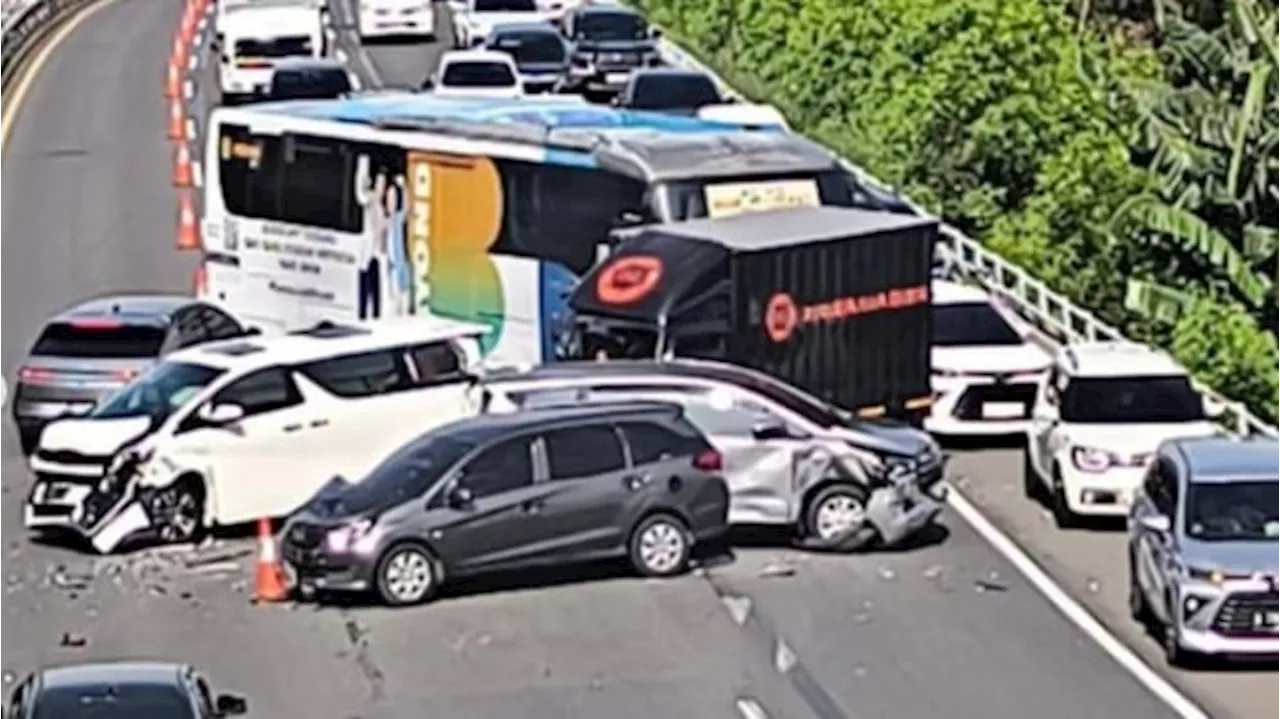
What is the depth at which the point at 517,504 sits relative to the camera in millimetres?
29891

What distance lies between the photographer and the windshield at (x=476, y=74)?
5809cm

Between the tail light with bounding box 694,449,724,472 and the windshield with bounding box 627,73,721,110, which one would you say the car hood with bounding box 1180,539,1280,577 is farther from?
the windshield with bounding box 627,73,721,110

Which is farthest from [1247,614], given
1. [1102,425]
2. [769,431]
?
[1102,425]

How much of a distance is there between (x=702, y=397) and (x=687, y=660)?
15.5 feet

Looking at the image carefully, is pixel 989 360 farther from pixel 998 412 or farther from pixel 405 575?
pixel 405 575

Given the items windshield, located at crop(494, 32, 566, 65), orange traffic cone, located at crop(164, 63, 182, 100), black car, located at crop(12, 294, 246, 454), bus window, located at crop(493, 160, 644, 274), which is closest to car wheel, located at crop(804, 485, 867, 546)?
bus window, located at crop(493, 160, 644, 274)

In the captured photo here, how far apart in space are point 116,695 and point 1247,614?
9.89 m

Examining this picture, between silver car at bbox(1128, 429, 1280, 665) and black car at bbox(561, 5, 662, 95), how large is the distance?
3238 cm

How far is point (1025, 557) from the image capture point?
104ft

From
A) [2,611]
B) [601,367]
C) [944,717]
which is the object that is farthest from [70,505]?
[944,717]

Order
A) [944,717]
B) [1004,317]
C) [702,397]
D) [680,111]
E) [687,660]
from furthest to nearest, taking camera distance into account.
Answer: [680,111] < [1004,317] < [702,397] < [687,660] < [944,717]

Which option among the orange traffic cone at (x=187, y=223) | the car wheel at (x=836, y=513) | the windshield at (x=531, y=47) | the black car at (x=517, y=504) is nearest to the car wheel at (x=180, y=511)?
the black car at (x=517, y=504)

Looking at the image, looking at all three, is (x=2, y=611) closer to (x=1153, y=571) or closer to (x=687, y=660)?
(x=687, y=660)

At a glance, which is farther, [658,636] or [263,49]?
[263,49]
